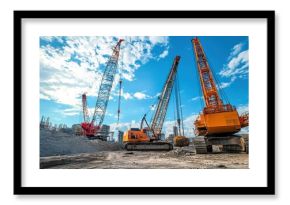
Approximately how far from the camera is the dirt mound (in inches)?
152

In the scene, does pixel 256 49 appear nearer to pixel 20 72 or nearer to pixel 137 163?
pixel 137 163

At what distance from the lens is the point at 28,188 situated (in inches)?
146

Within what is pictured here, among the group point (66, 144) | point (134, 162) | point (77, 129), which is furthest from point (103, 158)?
point (66, 144)

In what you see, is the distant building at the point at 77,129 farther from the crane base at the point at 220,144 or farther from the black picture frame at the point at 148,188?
the crane base at the point at 220,144

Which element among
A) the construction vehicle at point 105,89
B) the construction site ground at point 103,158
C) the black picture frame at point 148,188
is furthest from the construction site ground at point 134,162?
the construction vehicle at point 105,89

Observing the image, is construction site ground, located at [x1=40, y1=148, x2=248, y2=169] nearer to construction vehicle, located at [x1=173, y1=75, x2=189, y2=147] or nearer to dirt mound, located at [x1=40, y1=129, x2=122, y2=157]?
dirt mound, located at [x1=40, y1=129, x2=122, y2=157]

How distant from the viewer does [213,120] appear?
4.79 meters

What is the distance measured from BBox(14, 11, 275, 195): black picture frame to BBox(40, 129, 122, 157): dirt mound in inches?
12.2

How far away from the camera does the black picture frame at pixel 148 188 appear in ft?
12.1

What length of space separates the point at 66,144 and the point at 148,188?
60.4 inches

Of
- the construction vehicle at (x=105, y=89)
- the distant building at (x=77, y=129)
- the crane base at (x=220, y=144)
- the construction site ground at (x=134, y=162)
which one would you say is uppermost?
the construction vehicle at (x=105, y=89)

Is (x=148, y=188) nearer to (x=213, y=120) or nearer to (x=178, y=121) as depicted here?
(x=178, y=121)

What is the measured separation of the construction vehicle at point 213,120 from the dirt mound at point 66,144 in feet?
4.51

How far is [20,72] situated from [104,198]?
6.34ft
